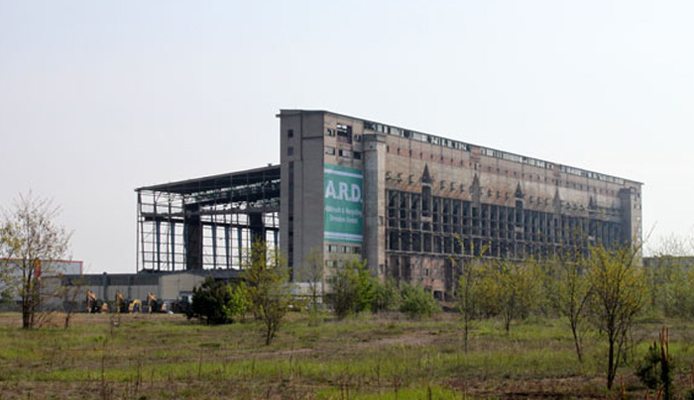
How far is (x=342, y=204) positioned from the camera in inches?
3297

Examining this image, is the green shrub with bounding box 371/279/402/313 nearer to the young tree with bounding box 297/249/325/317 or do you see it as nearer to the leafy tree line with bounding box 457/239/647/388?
the young tree with bounding box 297/249/325/317

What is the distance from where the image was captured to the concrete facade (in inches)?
3223

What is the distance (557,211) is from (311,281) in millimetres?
48190

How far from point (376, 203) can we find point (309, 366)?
60.3 meters

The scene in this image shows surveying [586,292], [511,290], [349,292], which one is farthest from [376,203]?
[586,292]

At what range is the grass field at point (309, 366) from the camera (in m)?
20.1

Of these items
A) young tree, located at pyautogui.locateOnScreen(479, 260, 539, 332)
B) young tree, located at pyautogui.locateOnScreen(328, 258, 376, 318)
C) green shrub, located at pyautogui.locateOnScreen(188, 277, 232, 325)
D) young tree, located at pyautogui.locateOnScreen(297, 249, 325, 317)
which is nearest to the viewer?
young tree, located at pyautogui.locateOnScreen(479, 260, 539, 332)

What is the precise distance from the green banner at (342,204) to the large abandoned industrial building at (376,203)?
10 cm

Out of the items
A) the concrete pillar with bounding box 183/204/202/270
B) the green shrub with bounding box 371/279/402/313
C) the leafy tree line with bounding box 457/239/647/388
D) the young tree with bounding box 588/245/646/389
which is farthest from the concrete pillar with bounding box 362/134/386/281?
the young tree with bounding box 588/245/646/389

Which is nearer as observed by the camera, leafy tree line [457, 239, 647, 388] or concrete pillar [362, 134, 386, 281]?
leafy tree line [457, 239, 647, 388]

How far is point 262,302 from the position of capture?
131 feet

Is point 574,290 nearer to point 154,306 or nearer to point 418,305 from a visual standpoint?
point 418,305

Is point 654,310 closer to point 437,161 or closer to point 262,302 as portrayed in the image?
point 262,302

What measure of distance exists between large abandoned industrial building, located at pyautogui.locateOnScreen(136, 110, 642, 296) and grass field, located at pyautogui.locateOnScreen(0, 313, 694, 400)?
3272cm
